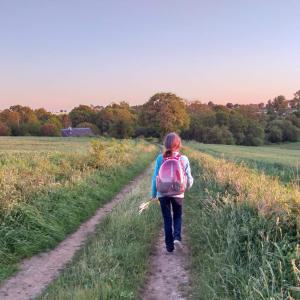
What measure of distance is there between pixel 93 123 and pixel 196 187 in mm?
102137

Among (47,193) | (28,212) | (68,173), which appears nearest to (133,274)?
(28,212)

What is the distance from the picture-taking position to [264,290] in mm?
4328

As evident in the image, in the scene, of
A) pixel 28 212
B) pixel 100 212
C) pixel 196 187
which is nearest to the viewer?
pixel 28 212

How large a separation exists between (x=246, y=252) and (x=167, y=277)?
131 cm

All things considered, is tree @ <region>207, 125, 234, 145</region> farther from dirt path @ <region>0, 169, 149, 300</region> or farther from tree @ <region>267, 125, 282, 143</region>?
dirt path @ <region>0, 169, 149, 300</region>

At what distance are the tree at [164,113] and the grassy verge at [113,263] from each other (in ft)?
214

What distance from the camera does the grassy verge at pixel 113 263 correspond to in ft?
16.7

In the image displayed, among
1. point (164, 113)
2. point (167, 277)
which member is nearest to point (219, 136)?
point (164, 113)

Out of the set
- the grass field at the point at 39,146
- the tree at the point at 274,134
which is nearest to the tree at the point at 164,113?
the grass field at the point at 39,146

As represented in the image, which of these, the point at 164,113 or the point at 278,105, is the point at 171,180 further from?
the point at 278,105

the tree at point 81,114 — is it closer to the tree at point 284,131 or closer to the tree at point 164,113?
the tree at point 164,113

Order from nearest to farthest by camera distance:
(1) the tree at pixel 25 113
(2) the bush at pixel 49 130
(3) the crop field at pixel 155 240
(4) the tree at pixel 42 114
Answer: (3) the crop field at pixel 155 240 < (2) the bush at pixel 49 130 < (1) the tree at pixel 25 113 < (4) the tree at pixel 42 114

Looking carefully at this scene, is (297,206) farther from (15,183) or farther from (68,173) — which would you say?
(68,173)

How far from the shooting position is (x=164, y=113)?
73812mm
